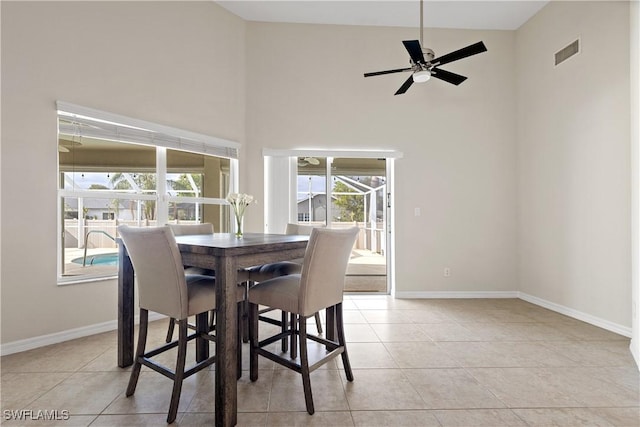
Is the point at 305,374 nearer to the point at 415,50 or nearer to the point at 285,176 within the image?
the point at 415,50

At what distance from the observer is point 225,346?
1487 mm

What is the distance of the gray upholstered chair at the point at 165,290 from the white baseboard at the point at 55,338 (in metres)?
1.32

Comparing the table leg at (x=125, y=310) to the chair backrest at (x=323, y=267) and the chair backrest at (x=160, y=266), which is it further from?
the chair backrest at (x=323, y=267)

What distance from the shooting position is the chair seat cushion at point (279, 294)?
5.70 feet

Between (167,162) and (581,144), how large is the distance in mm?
4419

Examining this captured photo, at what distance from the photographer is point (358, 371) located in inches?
81.0

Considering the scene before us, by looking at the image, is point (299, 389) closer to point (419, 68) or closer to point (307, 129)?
point (419, 68)

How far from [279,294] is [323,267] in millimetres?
315

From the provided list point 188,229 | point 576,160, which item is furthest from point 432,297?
point 188,229

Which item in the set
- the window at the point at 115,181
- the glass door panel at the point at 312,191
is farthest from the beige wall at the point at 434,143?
the window at the point at 115,181

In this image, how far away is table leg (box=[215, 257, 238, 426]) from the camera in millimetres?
1479

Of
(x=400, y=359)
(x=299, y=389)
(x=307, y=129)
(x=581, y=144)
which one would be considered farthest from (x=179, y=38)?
(x=581, y=144)

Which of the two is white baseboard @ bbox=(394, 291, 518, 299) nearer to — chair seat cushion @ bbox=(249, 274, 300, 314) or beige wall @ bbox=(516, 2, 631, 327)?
beige wall @ bbox=(516, 2, 631, 327)

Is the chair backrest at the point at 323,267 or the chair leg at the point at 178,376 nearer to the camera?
the chair leg at the point at 178,376
